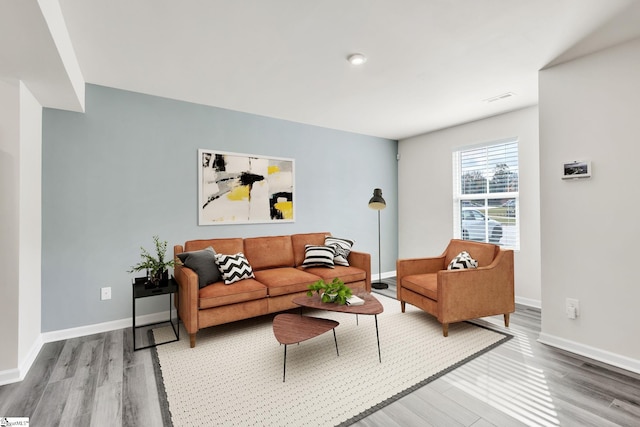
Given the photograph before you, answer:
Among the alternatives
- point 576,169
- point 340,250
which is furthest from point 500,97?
point 340,250

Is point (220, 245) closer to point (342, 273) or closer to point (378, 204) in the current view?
point (342, 273)

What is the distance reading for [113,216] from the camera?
3100 mm

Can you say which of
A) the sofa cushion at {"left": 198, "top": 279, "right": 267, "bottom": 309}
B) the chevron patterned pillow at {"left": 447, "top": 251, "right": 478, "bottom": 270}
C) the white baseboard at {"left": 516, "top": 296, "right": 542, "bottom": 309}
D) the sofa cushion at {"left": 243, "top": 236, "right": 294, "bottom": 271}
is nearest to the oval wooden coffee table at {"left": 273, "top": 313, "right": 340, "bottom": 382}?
the sofa cushion at {"left": 198, "top": 279, "right": 267, "bottom": 309}

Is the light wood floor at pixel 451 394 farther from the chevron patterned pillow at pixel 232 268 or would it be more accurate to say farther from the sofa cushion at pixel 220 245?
the sofa cushion at pixel 220 245

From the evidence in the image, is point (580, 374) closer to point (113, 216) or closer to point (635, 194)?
point (635, 194)

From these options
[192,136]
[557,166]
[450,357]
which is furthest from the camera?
[192,136]

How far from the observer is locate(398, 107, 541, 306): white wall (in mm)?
3742

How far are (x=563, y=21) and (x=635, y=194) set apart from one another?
1386 mm

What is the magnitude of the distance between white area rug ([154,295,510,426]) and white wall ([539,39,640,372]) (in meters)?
0.66

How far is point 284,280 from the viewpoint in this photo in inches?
125

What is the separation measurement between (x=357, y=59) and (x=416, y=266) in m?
2.34

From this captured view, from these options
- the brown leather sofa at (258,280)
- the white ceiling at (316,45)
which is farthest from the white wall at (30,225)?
the brown leather sofa at (258,280)

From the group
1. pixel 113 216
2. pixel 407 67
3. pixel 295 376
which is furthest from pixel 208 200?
pixel 407 67

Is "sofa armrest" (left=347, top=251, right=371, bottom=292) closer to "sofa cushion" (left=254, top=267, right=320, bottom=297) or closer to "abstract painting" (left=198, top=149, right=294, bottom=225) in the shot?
"sofa cushion" (left=254, top=267, right=320, bottom=297)
